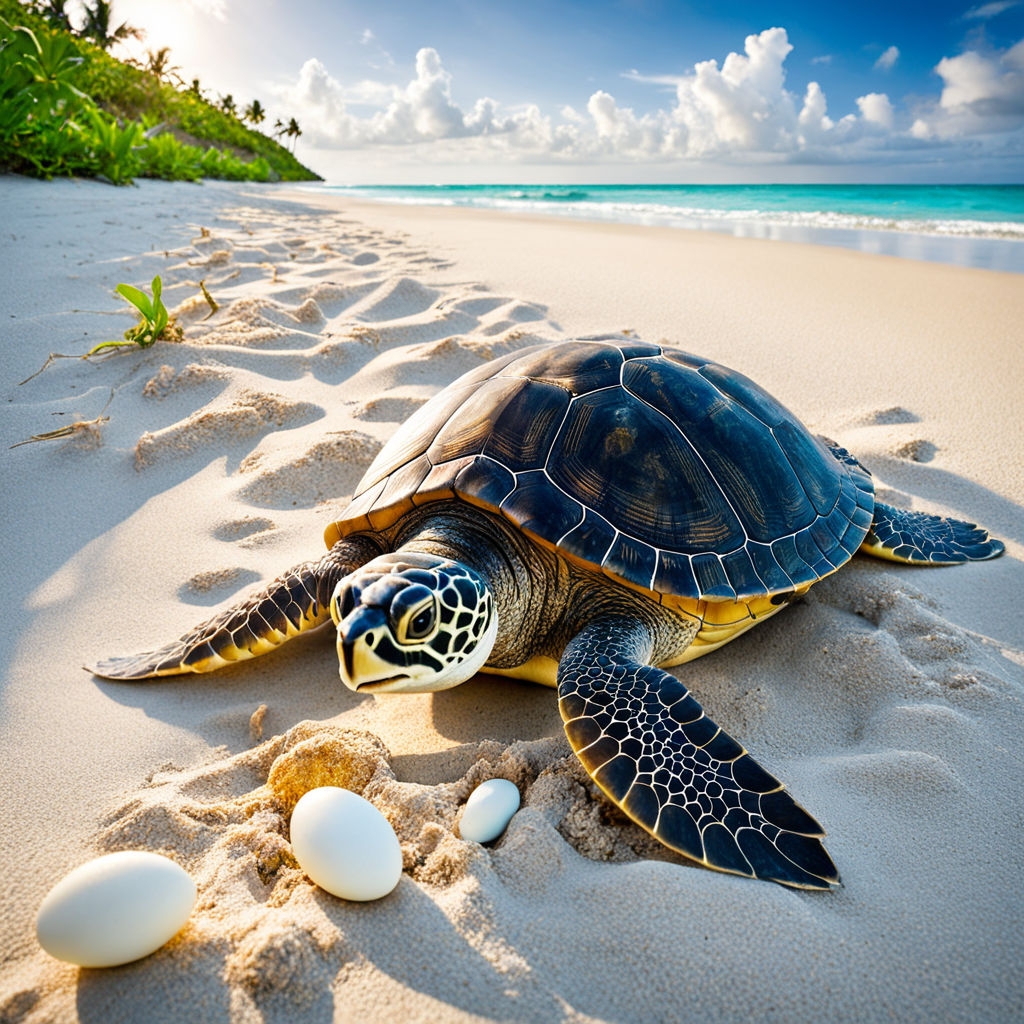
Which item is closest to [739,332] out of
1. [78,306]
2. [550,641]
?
[550,641]

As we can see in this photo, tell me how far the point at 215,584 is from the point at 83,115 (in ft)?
35.7

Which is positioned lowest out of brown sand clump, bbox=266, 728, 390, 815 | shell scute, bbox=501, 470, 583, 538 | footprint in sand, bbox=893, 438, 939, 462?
brown sand clump, bbox=266, 728, 390, 815

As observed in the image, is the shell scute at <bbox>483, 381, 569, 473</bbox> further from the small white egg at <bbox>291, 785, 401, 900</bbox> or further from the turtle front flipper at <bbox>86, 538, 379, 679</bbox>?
the small white egg at <bbox>291, 785, 401, 900</bbox>

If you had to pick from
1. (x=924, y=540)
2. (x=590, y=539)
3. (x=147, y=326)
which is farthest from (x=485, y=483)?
(x=147, y=326)

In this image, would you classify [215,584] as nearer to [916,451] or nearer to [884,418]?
[916,451]

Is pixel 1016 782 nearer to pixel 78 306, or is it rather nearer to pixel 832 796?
pixel 832 796

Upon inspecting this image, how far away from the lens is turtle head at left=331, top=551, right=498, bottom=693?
4.57 ft

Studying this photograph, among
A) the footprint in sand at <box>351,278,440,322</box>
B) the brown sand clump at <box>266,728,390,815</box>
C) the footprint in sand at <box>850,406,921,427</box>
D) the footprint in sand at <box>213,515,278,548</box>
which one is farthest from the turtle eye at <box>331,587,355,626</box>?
the footprint in sand at <box>351,278,440,322</box>

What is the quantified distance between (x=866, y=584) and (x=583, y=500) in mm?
1176

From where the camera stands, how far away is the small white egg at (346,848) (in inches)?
43.3

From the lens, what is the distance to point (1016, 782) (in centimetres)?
146

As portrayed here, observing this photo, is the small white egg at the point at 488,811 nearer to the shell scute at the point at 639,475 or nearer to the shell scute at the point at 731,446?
the shell scute at the point at 639,475

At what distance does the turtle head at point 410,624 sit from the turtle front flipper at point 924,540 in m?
1.65

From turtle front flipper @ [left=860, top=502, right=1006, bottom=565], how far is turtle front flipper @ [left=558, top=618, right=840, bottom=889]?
51.1 inches
